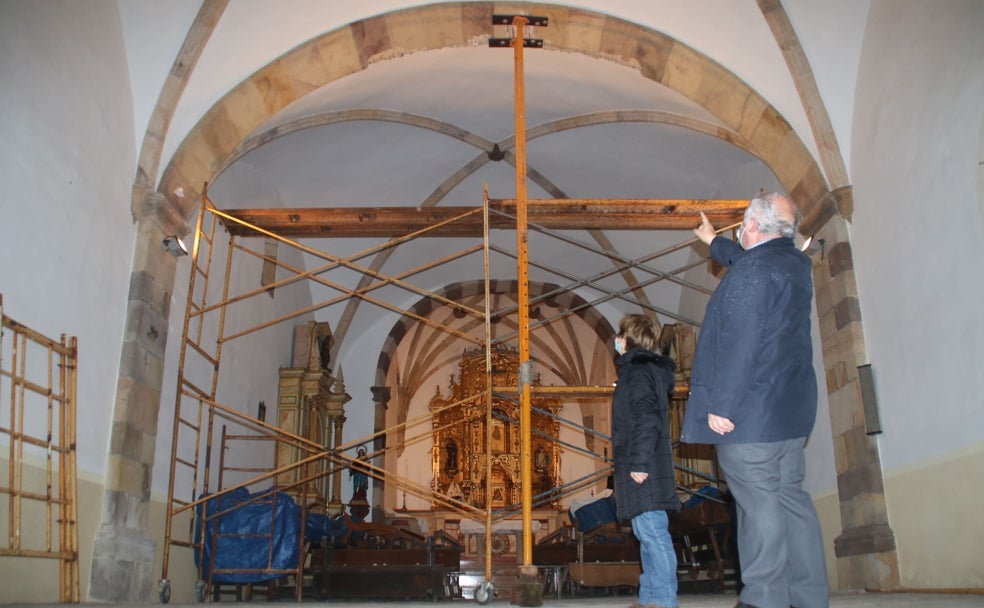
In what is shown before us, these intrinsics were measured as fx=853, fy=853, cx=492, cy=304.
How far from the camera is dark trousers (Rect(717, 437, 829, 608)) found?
2.63 m

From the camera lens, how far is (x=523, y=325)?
5504mm

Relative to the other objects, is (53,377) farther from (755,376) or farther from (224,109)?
(755,376)

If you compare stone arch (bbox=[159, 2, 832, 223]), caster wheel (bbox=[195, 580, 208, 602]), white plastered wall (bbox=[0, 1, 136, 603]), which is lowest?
caster wheel (bbox=[195, 580, 208, 602])

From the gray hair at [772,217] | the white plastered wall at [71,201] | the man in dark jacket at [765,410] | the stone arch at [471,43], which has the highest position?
the stone arch at [471,43]

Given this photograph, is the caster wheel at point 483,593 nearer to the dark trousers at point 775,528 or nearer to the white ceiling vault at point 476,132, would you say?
the dark trousers at point 775,528

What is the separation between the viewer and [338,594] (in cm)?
803

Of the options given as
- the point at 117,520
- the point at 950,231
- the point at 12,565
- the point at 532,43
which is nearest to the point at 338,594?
the point at 117,520

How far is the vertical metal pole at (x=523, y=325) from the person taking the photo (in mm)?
5000

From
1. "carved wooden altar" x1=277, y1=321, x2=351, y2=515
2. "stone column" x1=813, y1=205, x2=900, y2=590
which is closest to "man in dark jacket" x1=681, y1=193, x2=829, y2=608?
"stone column" x1=813, y1=205, x2=900, y2=590

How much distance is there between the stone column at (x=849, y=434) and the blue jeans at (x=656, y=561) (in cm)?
294

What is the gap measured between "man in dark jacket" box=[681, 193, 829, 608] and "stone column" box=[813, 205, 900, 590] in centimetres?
334

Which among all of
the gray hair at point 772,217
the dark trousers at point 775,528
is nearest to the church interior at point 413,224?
the dark trousers at point 775,528

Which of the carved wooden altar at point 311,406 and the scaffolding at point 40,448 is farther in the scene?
the carved wooden altar at point 311,406

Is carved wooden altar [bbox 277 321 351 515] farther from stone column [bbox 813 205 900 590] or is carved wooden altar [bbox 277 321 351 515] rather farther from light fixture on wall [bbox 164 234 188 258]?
stone column [bbox 813 205 900 590]
